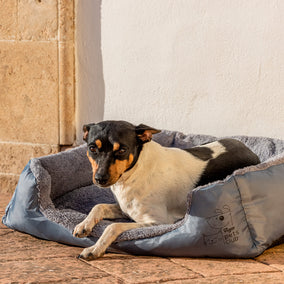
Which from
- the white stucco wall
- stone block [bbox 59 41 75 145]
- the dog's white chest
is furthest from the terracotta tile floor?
stone block [bbox 59 41 75 145]

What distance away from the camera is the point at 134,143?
361 centimetres

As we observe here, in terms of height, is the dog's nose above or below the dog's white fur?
above

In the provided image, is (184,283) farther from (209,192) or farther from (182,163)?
(182,163)

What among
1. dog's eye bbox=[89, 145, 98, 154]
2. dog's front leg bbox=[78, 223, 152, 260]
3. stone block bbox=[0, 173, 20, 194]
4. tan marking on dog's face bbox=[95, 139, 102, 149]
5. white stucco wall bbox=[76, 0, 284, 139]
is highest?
white stucco wall bbox=[76, 0, 284, 139]

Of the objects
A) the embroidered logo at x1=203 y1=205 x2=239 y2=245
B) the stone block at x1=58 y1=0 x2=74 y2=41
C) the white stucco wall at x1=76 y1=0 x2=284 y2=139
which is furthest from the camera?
the stone block at x1=58 y1=0 x2=74 y2=41

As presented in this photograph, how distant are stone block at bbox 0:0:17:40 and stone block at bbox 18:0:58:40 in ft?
0.17

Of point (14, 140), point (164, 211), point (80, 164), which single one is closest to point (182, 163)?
point (164, 211)

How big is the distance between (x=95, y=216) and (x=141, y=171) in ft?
1.30

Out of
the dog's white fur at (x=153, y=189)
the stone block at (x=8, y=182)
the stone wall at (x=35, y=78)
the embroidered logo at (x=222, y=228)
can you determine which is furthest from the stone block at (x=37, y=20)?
the embroidered logo at (x=222, y=228)

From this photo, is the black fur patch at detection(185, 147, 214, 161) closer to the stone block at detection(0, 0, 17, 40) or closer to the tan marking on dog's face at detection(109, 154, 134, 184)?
the tan marking on dog's face at detection(109, 154, 134, 184)

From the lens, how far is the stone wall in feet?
17.2

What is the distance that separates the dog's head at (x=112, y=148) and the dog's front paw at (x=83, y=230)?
0.80 ft

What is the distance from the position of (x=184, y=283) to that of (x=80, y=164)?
5.41 ft

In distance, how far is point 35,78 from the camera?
5.36 metres
